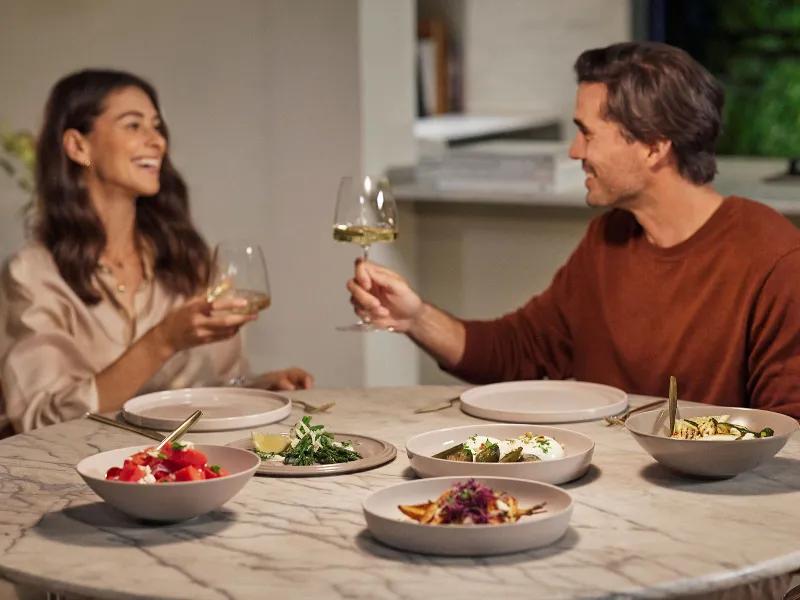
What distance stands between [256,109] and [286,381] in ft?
4.80

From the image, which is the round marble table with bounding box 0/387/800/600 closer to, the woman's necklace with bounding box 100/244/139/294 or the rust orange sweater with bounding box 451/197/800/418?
the rust orange sweater with bounding box 451/197/800/418

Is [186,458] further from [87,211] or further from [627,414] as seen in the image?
[87,211]

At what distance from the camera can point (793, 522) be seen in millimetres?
1489

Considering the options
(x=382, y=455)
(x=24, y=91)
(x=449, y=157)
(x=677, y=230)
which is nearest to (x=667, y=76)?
(x=677, y=230)

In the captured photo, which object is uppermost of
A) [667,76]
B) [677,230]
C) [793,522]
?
[667,76]

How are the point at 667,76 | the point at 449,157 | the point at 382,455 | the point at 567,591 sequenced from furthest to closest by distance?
the point at 449,157, the point at 667,76, the point at 382,455, the point at 567,591

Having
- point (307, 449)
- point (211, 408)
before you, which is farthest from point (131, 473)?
point (211, 408)

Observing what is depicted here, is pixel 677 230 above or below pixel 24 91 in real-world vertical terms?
below

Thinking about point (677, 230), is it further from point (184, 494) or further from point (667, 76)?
point (184, 494)

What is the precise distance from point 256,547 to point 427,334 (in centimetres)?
115

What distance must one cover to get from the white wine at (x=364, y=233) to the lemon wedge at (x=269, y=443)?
54 cm

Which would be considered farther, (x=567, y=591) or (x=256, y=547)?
(x=256, y=547)

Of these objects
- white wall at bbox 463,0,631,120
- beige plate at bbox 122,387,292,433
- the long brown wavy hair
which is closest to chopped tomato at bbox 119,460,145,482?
beige plate at bbox 122,387,292,433

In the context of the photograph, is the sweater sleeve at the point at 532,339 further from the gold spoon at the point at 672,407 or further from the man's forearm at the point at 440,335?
the gold spoon at the point at 672,407
